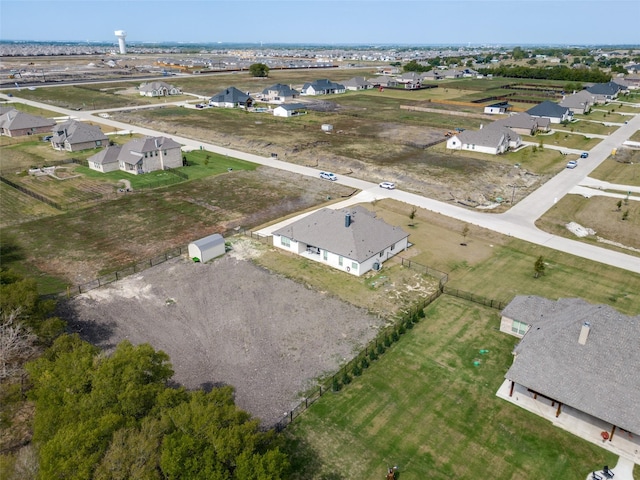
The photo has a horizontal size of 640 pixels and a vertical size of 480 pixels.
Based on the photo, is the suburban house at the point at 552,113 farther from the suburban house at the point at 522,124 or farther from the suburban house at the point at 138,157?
the suburban house at the point at 138,157

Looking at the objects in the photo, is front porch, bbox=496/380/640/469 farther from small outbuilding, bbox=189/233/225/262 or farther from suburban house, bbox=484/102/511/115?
suburban house, bbox=484/102/511/115

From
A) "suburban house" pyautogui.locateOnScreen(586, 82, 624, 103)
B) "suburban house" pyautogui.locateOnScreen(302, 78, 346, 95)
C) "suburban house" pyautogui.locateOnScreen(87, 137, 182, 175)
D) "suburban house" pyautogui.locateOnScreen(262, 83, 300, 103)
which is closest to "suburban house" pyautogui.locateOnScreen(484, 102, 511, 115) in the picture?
"suburban house" pyautogui.locateOnScreen(586, 82, 624, 103)

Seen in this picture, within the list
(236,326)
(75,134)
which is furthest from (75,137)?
(236,326)

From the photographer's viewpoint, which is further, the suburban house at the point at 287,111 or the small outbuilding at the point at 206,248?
the suburban house at the point at 287,111

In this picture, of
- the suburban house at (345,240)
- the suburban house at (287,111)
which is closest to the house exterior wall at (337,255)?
the suburban house at (345,240)

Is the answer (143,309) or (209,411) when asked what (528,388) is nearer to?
(209,411)

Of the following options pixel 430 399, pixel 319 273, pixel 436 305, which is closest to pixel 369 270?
pixel 319 273
